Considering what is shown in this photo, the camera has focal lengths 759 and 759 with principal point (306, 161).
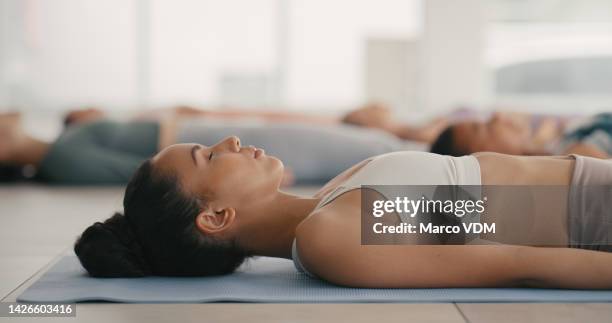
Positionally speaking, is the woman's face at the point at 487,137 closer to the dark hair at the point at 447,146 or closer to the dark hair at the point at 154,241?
the dark hair at the point at 447,146

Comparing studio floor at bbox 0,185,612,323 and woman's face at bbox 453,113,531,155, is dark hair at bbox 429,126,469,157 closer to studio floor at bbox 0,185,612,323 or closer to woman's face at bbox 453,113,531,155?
woman's face at bbox 453,113,531,155

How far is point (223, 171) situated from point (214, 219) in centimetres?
10

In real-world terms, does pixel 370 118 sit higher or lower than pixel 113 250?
lower

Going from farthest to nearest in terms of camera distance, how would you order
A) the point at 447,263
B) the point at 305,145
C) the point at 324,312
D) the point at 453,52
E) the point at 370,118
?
the point at 453,52, the point at 370,118, the point at 305,145, the point at 447,263, the point at 324,312

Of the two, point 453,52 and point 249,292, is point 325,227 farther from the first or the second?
point 453,52

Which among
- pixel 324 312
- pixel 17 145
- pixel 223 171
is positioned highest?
pixel 223 171

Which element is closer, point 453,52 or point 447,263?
point 447,263

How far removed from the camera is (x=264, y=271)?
1.74m

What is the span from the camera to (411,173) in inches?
62.8

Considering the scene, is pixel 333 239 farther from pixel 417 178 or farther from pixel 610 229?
pixel 610 229

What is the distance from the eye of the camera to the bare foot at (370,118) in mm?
4673

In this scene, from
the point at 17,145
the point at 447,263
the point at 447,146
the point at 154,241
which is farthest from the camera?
the point at 17,145

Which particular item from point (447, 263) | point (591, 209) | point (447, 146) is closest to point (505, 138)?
point (447, 146)

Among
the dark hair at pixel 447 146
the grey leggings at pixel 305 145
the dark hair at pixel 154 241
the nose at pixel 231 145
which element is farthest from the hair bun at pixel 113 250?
the grey leggings at pixel 305 145
